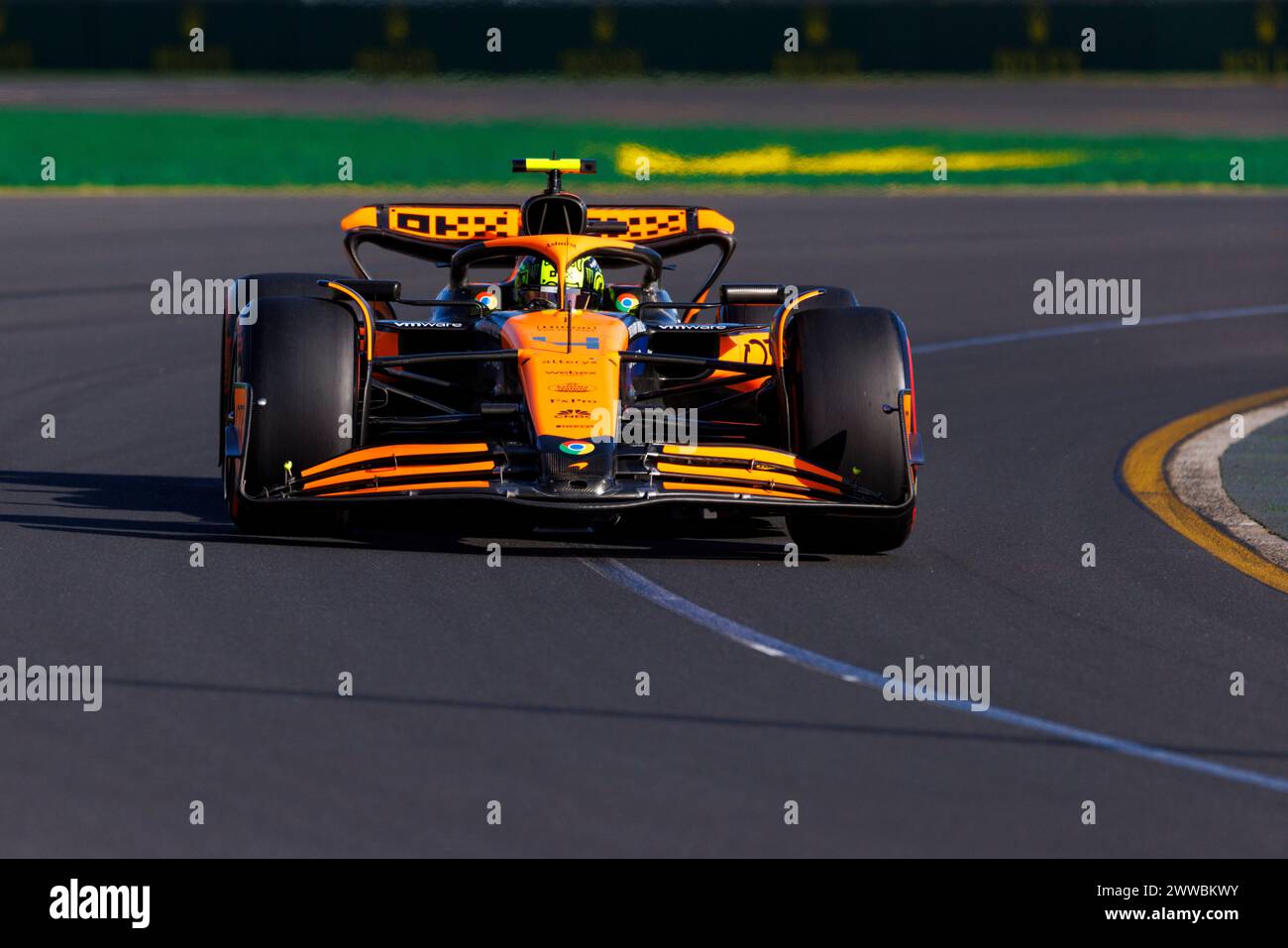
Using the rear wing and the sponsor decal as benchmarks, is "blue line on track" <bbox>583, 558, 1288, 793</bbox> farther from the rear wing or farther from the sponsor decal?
the rear wing

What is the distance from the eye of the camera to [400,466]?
9.34 m

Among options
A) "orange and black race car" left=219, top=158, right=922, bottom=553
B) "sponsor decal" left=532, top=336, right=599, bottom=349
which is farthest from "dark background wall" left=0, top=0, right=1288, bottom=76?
"sponsor decal" left=532, top=336, right=599, bottom=349

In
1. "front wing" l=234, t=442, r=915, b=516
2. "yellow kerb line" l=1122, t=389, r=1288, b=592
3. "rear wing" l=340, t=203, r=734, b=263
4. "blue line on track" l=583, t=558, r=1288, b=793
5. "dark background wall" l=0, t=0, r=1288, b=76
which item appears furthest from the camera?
"dark background wall" l=0, t=0, r=1288, b=76

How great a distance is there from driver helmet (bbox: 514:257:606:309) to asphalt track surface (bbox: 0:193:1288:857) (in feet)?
4.69

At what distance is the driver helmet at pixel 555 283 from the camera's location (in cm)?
1120

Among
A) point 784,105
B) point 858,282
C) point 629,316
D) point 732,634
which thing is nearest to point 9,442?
point 629,316

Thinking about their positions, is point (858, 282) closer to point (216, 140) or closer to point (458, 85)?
point (216, 140)

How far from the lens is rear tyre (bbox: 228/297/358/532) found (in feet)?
31.3

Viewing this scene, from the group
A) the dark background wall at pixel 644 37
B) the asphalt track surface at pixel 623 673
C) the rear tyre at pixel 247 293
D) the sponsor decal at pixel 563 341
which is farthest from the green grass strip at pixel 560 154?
the sponsor decal at pixel 563 341

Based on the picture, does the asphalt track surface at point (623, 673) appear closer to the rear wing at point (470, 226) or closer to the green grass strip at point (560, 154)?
the rear wing at point (470, 226)

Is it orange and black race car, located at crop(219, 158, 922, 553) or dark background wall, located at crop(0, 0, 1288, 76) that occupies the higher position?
dark background wall, located at crop(0, 0, 1288, 76)

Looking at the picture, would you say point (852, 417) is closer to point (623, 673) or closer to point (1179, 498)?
point (623, 673)

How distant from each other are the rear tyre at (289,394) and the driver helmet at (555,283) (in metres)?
1.52

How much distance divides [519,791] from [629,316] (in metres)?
4.88
